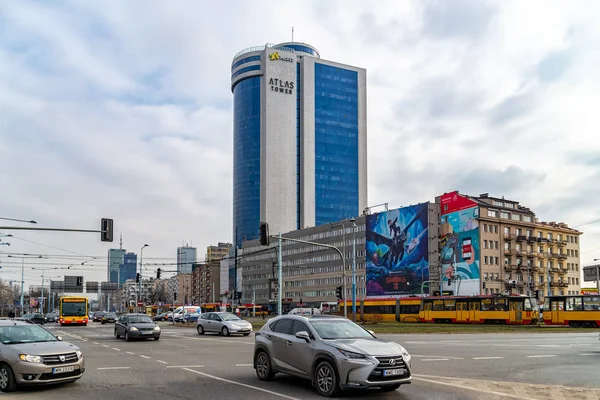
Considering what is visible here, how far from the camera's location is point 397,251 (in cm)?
11475

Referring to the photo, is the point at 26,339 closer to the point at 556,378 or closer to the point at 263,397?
the point at 263,397

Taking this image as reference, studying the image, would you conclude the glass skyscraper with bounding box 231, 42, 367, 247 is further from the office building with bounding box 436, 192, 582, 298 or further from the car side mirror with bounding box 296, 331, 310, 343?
the car side mirror with bounding box 296, 331, 310, 343

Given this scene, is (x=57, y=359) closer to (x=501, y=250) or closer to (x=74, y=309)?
(x=74, y=309)

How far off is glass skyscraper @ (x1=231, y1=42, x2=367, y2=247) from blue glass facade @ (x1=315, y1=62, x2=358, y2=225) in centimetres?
28

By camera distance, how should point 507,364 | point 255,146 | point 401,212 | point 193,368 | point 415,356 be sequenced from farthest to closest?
point 255,146, point 401,212, point 415,356, point 507,364, point 193,368

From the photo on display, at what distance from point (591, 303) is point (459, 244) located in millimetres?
53391

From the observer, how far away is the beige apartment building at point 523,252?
3930 inches

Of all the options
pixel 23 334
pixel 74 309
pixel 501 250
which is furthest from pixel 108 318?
pixel 501 250

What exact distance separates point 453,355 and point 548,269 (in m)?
90.5

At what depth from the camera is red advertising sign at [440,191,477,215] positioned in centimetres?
10311

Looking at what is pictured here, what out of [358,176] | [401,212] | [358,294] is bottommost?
[358,294]

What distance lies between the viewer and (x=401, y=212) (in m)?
115

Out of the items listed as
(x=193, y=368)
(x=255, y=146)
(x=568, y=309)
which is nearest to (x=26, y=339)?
A: (x=193, y=368)

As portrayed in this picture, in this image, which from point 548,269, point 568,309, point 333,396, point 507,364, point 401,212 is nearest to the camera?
point 333,396
